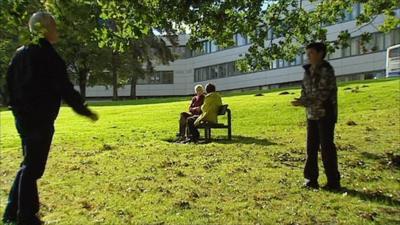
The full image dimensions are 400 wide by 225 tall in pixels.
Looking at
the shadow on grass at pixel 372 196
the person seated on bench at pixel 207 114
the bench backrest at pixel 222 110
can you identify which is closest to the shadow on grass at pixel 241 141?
the person seated on bench at pixel 207 114

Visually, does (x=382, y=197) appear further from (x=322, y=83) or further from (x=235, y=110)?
(x=235, y=110)

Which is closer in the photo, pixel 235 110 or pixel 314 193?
pixel 314 193

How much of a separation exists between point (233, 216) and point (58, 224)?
1.83m

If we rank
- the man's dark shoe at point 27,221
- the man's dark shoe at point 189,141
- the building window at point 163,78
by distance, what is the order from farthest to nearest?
the building window at point 163,78, the man's dark shoe at point 189,141, the man's dark shoe at point 27,221

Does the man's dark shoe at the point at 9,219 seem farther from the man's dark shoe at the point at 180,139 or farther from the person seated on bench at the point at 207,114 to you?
the man's dark shoe at the point at 180,139

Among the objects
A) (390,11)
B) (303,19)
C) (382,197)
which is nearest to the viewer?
(382,197)

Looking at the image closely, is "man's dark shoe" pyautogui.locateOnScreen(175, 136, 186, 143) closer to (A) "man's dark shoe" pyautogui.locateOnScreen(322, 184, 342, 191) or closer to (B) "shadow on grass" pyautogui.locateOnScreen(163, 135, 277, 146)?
(B) "shadow on grass" pyautogui.locateOnScreen(163, 135, 277, 146)

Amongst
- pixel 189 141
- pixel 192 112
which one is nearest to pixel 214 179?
pixel 189 141

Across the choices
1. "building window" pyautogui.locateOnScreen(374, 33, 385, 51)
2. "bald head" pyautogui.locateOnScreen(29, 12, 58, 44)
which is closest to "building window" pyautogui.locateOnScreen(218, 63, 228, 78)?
"building window" pyautogui.locateOnScreen(374, 33, 385, 51)

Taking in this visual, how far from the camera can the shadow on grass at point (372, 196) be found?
7.07 meters

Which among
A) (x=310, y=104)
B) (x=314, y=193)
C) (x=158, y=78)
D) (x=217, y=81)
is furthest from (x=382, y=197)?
(x=158, y=78)

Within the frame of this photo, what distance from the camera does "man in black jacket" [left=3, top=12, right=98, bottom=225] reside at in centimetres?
528

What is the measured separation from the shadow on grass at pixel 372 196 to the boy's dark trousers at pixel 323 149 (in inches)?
9.6

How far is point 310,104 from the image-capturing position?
25.2 ft
